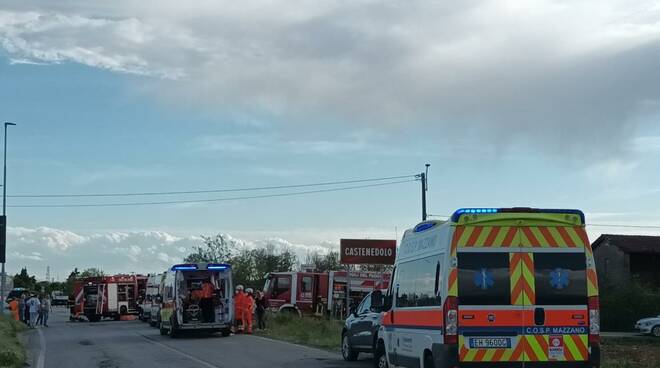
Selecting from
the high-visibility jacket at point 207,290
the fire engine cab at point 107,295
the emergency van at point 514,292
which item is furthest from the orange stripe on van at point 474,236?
the fire engine cab at point 107,295

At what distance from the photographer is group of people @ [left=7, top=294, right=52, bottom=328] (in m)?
41.3

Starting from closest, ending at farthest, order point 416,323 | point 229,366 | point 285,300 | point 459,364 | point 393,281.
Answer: point 459,364 < point 416,323 < point 393,281 < point 229,366 < point 285,300

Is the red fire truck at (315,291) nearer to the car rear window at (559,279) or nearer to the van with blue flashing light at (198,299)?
the van with blue flashing light at (198,299)

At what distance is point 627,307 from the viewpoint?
44.7 m

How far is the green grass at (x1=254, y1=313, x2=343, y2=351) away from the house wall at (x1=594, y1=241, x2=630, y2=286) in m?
28.2

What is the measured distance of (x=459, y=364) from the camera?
35.2 ft

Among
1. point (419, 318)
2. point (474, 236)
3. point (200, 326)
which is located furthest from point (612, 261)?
point (474, 236)

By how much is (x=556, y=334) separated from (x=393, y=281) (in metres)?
3.72

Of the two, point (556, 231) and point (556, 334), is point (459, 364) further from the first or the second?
point (556, 231)

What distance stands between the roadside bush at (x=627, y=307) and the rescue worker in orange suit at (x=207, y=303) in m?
23.5

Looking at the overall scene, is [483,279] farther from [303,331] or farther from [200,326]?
[200,326]

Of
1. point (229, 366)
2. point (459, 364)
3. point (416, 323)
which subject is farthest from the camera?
point (229, 366)

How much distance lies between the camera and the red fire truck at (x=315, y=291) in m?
41.1

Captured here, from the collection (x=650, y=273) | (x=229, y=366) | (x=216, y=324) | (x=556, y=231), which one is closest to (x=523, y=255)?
(x=556, y=231)
